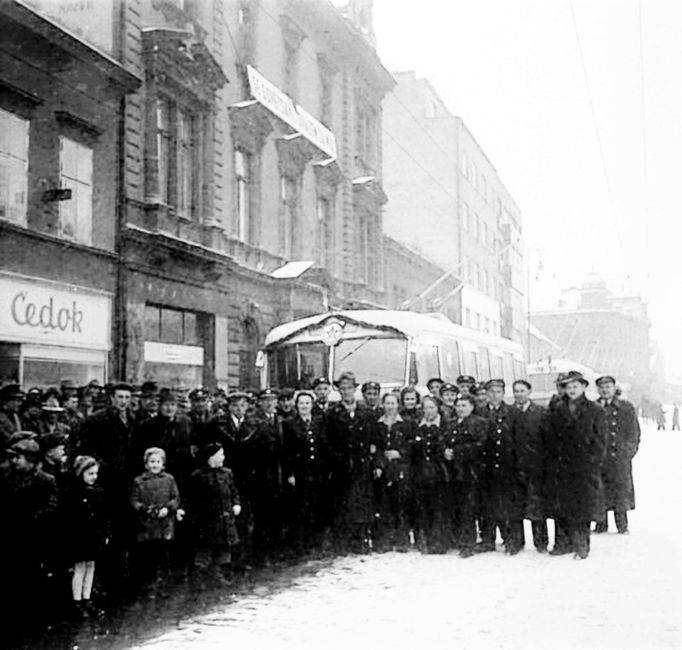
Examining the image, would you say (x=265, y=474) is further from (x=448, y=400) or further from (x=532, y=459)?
(x=532, y=459)

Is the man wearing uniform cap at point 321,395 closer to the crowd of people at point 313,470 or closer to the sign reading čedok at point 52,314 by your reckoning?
the crowd of people at point 313,470

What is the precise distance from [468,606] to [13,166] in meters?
9.81

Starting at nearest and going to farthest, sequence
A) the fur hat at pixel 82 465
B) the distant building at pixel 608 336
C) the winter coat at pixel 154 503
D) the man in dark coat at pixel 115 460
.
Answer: the fur hat at pixel 82 465 → the winter coat at pixel 154 503 → the man in dark coat at pixel 115 460 → the distant building at pixel 608 336

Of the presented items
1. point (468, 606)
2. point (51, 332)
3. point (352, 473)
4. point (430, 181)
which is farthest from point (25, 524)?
point (430, 181)

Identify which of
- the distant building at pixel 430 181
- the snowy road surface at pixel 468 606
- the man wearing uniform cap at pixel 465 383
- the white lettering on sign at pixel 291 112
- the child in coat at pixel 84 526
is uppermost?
the distant building at pixel 430 181

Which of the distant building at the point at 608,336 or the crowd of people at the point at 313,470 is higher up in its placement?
→ the distant building at the point at 608,336

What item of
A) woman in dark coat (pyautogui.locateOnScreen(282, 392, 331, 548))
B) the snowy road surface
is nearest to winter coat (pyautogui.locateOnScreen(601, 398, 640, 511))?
the snowy road surface

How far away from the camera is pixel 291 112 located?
25.1 meters

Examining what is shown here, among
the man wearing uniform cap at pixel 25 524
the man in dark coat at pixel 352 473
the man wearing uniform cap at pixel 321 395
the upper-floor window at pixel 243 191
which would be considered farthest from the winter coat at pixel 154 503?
the upper-floor window at pixel 243 191

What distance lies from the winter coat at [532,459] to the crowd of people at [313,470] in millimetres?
15

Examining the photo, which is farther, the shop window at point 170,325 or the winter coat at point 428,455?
the shop window at point 170,325

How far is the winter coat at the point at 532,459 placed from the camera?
10016mm

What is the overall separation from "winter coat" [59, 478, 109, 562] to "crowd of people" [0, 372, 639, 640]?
0.26 metres

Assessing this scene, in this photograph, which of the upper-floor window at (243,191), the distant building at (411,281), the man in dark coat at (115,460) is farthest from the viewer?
the distant building at (411,281)
